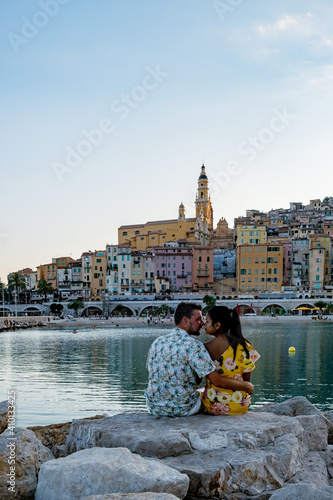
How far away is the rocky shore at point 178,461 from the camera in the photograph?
4.15 metres

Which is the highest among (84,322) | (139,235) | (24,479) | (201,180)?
(201,180)

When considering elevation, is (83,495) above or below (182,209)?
below

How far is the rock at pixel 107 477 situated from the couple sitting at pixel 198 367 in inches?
65.3

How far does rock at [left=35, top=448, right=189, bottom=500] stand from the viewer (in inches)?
163

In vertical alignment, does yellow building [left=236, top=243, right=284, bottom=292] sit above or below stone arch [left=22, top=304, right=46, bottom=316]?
above

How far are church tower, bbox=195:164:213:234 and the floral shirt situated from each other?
400 feet

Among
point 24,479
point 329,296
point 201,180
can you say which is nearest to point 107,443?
point 24,479

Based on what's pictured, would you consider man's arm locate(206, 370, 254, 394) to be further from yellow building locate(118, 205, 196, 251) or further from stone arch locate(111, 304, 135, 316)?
yellow building locate(118, 205, 196, 251)

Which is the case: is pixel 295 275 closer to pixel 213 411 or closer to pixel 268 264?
pixel 268 264

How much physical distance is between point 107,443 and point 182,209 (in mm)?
118881

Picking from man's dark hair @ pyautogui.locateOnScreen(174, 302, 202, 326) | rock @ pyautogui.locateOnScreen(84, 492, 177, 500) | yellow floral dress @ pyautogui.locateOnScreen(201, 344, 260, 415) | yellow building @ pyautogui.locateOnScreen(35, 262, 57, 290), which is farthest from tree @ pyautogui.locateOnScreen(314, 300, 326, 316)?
rock @ pyautogui.locateOnScreen(84, 492, 177, 500)

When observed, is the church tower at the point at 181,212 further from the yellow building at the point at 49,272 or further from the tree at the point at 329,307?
the tree at the point at 329,307

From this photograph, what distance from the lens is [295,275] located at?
101812mm

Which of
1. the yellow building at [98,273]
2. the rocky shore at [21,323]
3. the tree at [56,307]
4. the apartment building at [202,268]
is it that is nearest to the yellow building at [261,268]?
the apartment building at [202,268]
